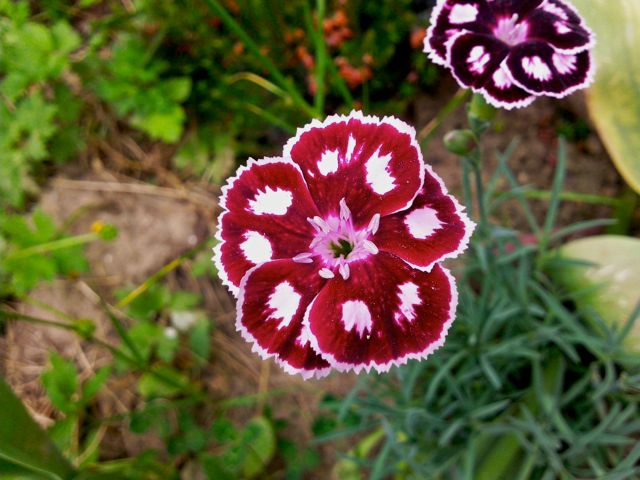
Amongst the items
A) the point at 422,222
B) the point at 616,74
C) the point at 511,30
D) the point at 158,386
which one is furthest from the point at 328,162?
the point at 158,386

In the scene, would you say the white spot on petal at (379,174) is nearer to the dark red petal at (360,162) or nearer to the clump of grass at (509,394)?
the dark red petal at (360,162)

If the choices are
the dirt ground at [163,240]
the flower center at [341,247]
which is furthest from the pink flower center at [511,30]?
the dirt ground at [163,240]

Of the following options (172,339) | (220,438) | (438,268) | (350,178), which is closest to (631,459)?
(438,268)

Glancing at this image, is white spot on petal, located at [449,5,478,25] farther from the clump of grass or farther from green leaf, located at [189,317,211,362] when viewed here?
green leaf, located at [189,317,211,362]

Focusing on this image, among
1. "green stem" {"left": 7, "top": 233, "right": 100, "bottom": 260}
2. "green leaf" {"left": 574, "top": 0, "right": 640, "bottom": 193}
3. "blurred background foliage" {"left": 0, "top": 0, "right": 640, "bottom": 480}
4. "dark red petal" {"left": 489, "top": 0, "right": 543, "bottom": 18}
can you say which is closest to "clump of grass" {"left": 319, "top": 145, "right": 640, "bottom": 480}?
"blurred background foliage" {"left": 0, "top": 0, "right": 640, "bottom": 480}

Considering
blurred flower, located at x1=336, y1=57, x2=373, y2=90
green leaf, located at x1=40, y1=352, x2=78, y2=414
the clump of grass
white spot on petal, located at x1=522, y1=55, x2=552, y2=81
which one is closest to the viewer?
white spot on petal, located at x1=522, y1=55, x2=552, y2=81

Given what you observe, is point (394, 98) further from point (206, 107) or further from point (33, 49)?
point (33, 49)
